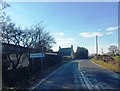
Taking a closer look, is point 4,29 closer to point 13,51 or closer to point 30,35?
point 13,51

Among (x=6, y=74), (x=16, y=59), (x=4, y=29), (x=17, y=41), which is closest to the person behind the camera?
(x=6, y=74)

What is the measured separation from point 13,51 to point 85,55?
119 meters

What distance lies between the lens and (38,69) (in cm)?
3975

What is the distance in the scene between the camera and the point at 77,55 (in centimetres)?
14812

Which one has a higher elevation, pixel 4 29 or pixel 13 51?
pixel 4 29

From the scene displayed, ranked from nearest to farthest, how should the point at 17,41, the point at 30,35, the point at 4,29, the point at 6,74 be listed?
the point at 6,74 < the point at 4,29 < the point at 17,41 < the point at 30,35

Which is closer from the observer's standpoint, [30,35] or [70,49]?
[30,35]

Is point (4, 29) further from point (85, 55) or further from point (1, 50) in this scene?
point (85, 55)

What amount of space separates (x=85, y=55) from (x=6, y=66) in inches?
4817

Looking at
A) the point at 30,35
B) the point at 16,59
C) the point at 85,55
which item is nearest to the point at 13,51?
the point at 16,59

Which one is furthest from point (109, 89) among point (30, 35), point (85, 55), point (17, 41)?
point (85, 55)

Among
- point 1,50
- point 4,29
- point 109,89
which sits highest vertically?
point 4,29

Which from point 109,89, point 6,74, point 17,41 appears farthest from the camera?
point 17,41

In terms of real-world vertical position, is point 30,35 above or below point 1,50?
above
